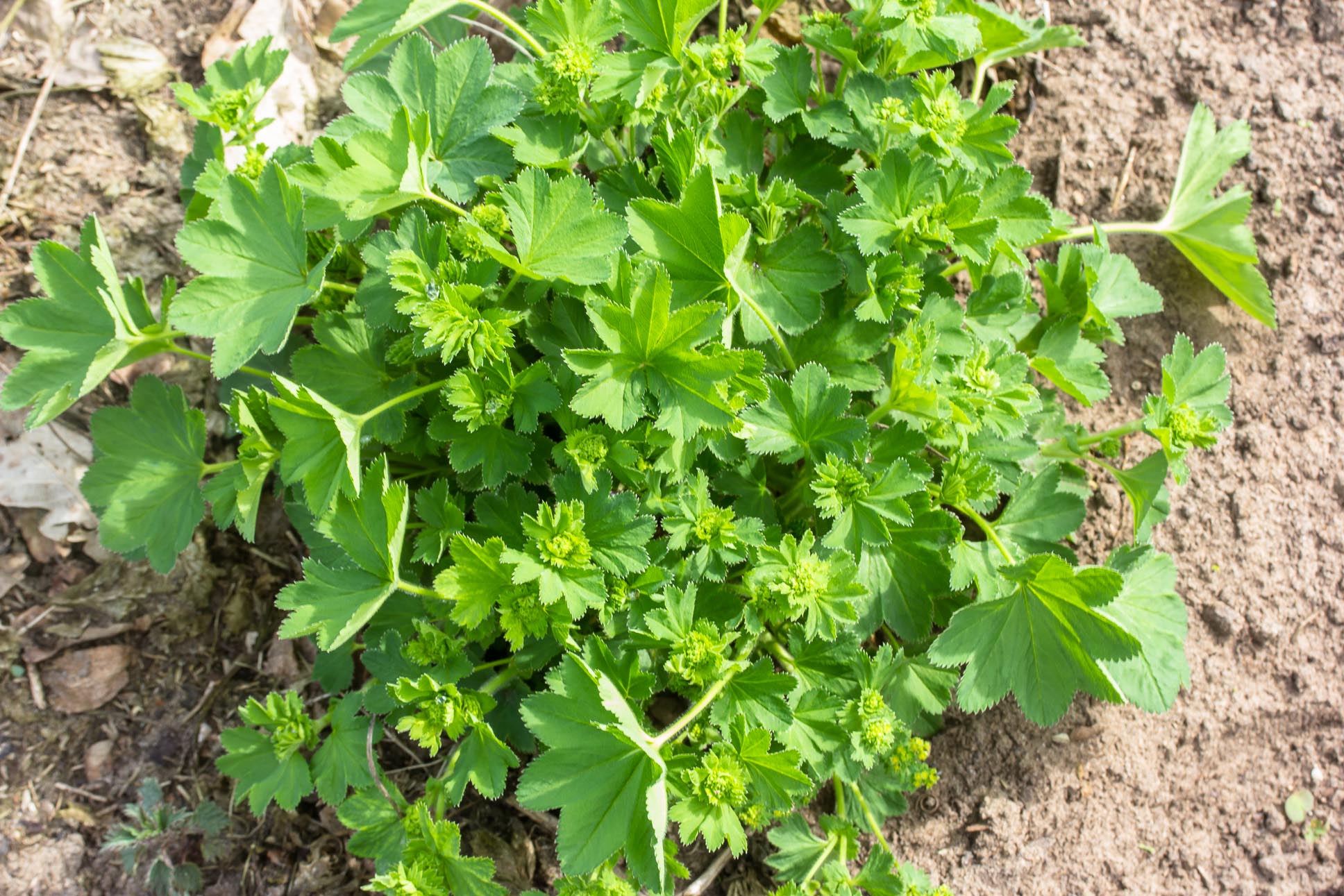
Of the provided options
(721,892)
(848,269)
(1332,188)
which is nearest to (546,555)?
(848,269)

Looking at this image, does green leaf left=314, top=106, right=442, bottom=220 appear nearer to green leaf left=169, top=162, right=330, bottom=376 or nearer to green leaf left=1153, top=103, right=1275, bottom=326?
green leaf left=169, top=162, right=330, bottom=376

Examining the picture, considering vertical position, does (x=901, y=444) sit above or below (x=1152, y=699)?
above

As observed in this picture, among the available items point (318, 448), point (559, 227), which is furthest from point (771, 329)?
point (318, 448)

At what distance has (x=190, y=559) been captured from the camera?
10.5 ft

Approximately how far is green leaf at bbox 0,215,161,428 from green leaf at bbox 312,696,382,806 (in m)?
1.16

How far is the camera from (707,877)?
292 centimetres

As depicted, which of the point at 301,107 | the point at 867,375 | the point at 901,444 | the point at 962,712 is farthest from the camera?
the point at 301,107

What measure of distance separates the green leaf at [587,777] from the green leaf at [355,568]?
505 mm

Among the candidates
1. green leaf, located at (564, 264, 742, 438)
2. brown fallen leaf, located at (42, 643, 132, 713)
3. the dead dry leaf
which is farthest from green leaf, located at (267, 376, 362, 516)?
brown fallen leaf, located at (42, 643, 132, 713)

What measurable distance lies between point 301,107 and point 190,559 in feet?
5.64

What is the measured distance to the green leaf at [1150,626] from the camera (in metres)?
2.73

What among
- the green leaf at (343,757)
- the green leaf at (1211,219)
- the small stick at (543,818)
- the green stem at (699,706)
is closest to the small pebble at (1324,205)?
the green leaf at (1211,219)

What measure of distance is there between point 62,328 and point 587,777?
6.38 feet

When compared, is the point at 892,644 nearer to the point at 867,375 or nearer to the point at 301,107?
the point at 867,375
